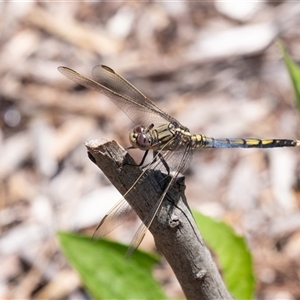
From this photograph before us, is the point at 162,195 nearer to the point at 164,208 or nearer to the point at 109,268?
the point at 164,208

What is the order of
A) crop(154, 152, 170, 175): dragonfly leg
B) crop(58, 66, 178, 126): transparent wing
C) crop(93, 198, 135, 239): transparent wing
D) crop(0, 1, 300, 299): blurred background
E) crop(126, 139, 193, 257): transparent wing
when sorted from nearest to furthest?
crop(126, 139, 193, 257): transparent wing
crop(154, 152, 170, 175): dragonfly leg
crop(93, 198, 135, 239): transparent wing
crop(58, 66, 178, 126): transparent wing
crop(0, 1, 300, 299): blurred background

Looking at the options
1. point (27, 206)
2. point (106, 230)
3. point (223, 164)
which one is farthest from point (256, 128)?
point (106, 230)

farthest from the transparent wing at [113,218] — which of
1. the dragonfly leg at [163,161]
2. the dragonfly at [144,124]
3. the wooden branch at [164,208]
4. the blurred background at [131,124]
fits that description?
the blurred background at [131,124]

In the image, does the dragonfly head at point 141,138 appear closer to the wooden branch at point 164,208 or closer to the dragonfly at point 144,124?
the dragonfly at point 144,124

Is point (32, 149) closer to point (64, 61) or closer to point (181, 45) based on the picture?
point (64, 61)

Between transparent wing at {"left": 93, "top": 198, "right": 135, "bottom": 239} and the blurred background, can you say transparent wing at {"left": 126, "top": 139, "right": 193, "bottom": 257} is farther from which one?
the blurred background

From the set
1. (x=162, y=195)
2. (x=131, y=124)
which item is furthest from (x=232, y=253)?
(x=131, y=124)

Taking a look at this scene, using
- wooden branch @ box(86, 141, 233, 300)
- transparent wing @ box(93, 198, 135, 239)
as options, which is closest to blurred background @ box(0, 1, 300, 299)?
transparent wing @ box(93, 198, 135, 239)
